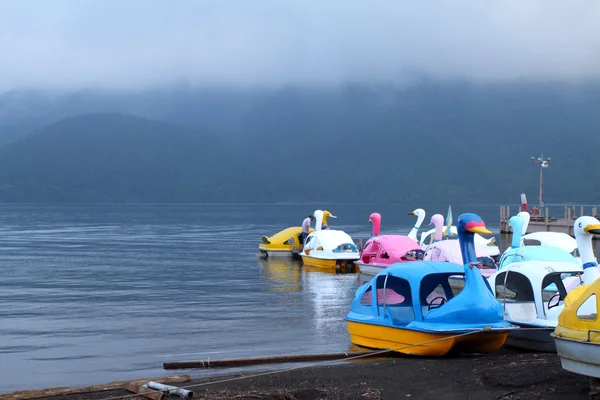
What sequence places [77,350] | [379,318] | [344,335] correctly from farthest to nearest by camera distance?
[344,335] < [77,350] < [379,318]

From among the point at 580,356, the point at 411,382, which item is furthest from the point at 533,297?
the point at 580,356

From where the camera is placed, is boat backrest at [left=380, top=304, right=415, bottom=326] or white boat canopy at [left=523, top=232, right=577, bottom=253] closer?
boat backrest at [left=380, top=304, right=415, bottom=326]

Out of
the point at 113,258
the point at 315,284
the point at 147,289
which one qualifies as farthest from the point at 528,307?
the point at 113,258

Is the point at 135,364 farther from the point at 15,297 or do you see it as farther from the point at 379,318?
the point at 15,297

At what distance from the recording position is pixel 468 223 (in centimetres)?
1789

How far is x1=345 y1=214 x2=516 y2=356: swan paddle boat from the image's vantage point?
17.5 meters

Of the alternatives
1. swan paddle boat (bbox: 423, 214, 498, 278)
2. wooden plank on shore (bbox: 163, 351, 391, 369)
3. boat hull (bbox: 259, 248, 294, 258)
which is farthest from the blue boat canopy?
boat hull (bbox: 259, 248, 294, 258)

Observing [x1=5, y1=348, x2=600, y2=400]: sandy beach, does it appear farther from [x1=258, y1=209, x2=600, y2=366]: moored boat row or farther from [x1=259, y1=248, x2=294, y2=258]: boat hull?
[x1=259, y1=248, x2=294, y2=258]: boat hull

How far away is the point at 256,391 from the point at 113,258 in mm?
42676

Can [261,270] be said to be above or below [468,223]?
below

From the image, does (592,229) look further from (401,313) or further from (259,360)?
(259,360)

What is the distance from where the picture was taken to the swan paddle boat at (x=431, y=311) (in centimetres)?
1755

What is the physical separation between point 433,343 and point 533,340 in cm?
287

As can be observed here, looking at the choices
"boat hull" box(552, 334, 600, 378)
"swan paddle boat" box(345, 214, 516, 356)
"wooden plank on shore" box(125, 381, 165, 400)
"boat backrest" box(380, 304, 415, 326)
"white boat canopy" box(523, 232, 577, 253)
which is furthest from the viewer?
"white boat canopy" box(523, 232, 577, 253)
